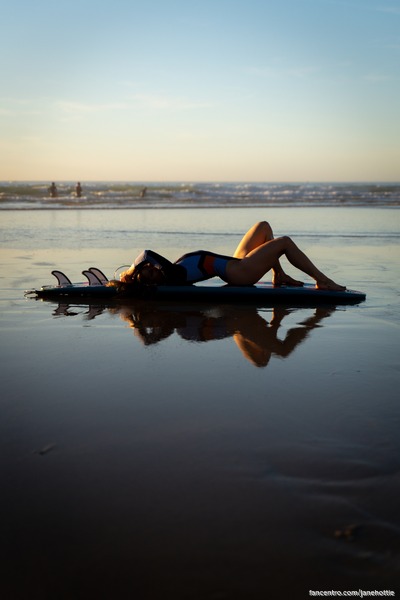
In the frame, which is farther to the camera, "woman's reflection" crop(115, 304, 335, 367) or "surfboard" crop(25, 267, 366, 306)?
"surfboard" crop(25, 267, 366, 306)

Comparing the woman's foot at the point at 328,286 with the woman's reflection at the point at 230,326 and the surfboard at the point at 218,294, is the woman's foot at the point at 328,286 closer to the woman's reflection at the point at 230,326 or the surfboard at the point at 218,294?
the surfboard at the point at 218,294

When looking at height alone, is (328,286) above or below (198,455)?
above

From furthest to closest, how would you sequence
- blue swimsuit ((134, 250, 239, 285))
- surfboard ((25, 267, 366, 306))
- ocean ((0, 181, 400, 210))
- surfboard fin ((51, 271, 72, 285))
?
ocean ((0, 181, 400, 210)) → surfboard fin ((51, 271, 72, 285)) → blue swimsuit ((134, 250, 239, 285)) → surfboard ((25, 267, 366, 306))

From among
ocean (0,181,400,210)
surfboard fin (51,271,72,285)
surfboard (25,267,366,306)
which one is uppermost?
ocean (0,181,400,210)

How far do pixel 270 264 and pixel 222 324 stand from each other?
4.67ft

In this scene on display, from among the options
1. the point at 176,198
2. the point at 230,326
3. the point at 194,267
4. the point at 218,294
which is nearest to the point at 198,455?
the point at 230,326

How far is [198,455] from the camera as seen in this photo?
2535mm

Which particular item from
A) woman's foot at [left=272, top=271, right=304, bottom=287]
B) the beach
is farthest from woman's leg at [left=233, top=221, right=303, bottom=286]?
the beach

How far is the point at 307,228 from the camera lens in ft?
49.0

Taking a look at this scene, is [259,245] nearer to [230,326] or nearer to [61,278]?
[230,326]

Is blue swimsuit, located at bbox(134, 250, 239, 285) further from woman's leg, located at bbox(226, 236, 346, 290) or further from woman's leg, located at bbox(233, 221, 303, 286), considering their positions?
woman's leg, located at bbox(233, 221, 303, 286)

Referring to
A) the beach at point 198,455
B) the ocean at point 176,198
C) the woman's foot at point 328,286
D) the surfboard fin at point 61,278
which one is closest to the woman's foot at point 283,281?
the woman's foot at point 328,286

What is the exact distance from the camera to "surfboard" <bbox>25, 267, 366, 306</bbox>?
616cm

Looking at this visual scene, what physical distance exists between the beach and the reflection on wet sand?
3cm
